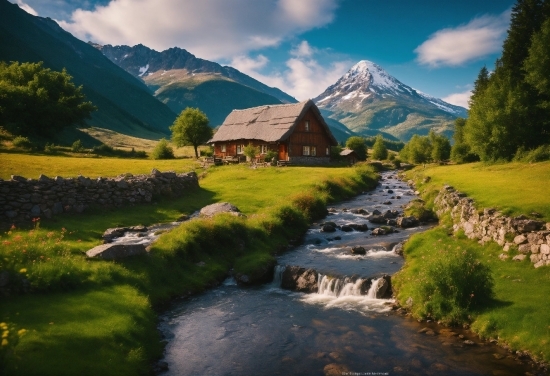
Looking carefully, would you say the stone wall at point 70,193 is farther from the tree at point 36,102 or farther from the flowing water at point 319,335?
the tree at point 36,102

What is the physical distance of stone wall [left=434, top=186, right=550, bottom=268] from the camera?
1834 centimetres

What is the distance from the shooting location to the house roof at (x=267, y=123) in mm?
73625

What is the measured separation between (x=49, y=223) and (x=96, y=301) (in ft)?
42.9

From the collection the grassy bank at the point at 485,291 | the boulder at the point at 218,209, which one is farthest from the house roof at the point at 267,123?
the grassy bank at the point at 485,291

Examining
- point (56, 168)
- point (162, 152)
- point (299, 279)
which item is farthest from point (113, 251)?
point (162, 152)

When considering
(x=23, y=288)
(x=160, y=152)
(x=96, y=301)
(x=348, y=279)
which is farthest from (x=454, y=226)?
(x=160, y=152)

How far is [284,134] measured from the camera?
2803 inches

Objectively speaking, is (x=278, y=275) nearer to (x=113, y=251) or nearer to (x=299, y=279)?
(x=299, y=279)

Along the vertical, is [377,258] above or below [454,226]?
below

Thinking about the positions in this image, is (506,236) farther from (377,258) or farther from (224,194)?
(224,194)

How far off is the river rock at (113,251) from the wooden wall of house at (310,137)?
54.7 meters

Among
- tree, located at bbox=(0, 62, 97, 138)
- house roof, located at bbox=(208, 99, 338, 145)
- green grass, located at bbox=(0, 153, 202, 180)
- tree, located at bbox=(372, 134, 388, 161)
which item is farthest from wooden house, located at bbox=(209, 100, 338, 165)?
tree, located at bbox=(0, 62, 97, 138)

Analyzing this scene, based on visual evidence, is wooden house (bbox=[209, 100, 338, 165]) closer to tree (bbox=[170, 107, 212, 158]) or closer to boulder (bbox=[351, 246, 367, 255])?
tree (bbox=[170, 107, 212, 158])

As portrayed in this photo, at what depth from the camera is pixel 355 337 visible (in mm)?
15648
